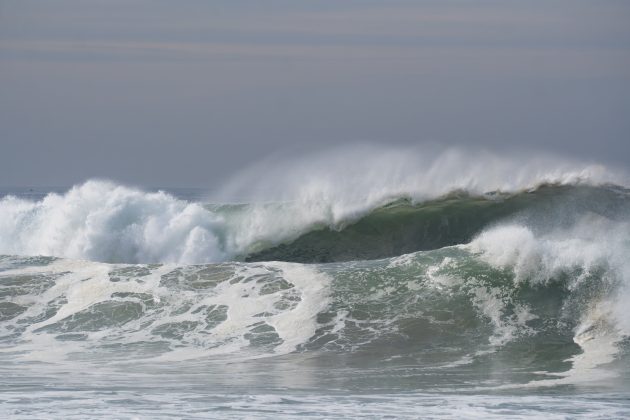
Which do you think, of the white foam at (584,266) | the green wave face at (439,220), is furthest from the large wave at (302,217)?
the white foam at (584,266)

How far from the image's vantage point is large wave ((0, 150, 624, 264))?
26.7 metres

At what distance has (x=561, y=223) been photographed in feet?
85.8

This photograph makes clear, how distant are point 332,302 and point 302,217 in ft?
31.5

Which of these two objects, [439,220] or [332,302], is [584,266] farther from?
[439,220]

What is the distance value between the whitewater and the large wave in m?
0.06

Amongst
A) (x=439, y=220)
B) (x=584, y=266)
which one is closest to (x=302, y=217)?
(x=439, y=220)

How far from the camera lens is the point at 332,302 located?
1842 centimetres

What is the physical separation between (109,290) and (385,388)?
8016mm

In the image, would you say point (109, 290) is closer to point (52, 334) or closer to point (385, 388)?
point (52, 334)

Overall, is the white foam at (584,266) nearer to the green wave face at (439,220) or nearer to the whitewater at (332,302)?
the whitewater at (332,302)

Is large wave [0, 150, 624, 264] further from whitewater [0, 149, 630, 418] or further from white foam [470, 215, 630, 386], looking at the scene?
white foam [470, 215, 630, 386]

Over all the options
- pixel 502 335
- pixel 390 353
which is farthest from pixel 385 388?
pixel 502 335

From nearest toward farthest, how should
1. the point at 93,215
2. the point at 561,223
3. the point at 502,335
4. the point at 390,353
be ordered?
the point at 390,353, the point at 502,335, the point at 561,223, the point at 93,215

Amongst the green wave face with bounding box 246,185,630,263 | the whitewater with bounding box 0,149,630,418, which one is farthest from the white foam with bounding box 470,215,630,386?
the green wave face with bounding box 246,185,630,263
